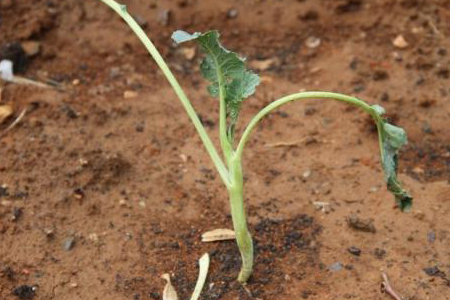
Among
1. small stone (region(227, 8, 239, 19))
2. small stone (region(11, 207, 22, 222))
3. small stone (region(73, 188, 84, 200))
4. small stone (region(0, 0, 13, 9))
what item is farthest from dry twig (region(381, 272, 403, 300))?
small stone (region(0, 0, 13, 9))

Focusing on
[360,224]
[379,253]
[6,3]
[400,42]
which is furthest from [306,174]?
[6,3]

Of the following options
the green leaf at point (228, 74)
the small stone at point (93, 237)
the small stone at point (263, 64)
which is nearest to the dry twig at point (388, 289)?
the green leaf at point (228, 74)

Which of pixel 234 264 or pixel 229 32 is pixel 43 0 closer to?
pixel 229 32

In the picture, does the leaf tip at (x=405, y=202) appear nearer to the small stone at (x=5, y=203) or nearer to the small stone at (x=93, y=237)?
the small stone at (x=93, y=237)

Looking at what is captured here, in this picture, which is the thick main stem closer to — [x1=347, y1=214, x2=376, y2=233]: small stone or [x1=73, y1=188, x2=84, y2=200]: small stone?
[x1=347, y1=214, x2=376, y2=233]: small stone

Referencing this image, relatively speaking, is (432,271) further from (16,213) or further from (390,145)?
(16,213)

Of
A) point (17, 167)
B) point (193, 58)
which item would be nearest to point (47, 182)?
point (17, 167)
